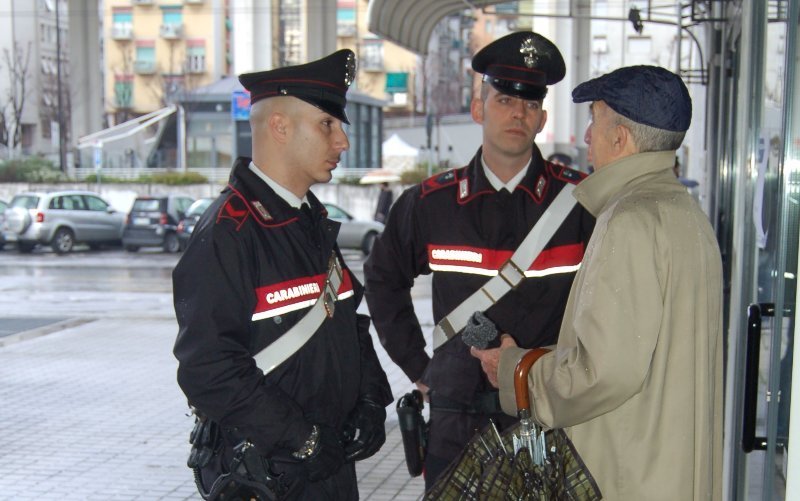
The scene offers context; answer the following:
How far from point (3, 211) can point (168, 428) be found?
21.1m

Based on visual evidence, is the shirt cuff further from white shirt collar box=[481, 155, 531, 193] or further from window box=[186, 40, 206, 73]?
window box=[186, 40, 206, 73]

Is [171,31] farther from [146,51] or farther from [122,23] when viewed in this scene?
[122,23]

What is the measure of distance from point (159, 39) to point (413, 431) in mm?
75721

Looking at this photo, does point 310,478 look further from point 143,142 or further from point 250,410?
point 143,142

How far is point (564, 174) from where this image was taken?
13.1 feet

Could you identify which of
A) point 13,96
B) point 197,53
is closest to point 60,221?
point 13,96

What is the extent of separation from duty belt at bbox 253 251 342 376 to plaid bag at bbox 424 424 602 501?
1.95 ft

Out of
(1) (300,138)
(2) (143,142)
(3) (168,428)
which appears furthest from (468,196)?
(2) (143,142)

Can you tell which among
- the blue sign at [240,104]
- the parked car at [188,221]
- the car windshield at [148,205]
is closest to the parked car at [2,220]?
the car windshield at [148,205]

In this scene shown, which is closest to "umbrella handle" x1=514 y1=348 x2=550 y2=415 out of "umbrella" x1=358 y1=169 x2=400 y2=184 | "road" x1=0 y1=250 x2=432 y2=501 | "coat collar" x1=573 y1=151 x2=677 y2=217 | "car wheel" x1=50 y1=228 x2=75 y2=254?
"coat collar" x1=573 y1=151 x2=677 y2=217

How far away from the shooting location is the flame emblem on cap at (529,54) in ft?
12.7

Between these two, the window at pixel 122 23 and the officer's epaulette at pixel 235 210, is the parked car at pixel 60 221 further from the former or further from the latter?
the window at pixel 122 23

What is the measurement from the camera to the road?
6273mm

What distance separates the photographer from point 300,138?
10.5 ft
